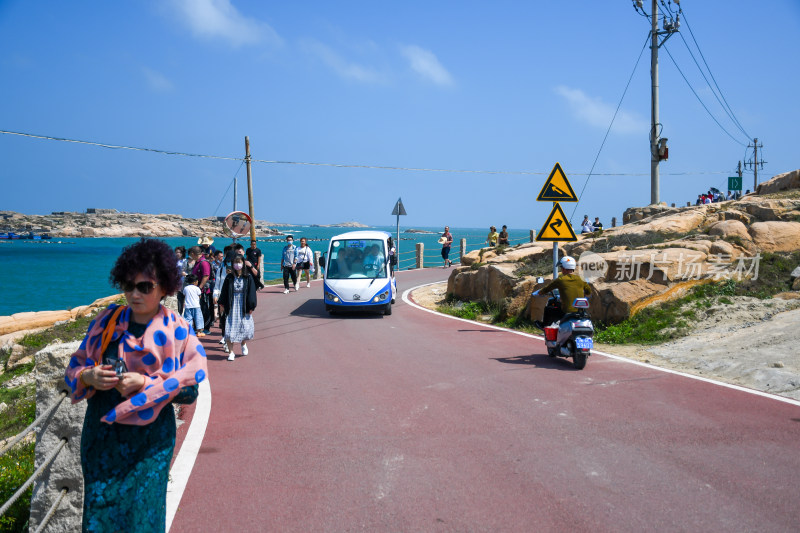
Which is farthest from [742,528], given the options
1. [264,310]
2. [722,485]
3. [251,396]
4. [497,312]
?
[264,310]

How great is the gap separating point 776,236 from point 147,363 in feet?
52.4

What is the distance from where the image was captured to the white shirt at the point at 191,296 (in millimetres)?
11961

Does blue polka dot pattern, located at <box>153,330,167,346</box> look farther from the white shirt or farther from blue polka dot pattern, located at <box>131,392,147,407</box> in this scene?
the white shirt

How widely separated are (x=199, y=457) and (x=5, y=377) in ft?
36.7

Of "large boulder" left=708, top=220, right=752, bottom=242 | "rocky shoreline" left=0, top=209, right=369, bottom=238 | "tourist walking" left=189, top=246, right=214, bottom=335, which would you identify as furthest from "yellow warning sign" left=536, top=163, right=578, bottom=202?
"rocky shoreline" left=0, top=209, right=369, bottom=238

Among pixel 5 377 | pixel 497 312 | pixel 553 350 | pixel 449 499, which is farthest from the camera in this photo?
pixel 497 312

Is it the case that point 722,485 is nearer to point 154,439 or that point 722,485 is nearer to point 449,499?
point 449,499

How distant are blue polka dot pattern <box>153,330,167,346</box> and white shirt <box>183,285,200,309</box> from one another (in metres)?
9.01

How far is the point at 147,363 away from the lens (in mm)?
3271

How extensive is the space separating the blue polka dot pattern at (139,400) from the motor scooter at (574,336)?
7.33m

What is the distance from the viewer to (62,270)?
74750mm

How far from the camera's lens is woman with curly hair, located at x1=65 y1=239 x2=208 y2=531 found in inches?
125

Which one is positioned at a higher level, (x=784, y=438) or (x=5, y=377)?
(x=784, y=438)

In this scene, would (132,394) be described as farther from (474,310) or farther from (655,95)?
(655,95)
